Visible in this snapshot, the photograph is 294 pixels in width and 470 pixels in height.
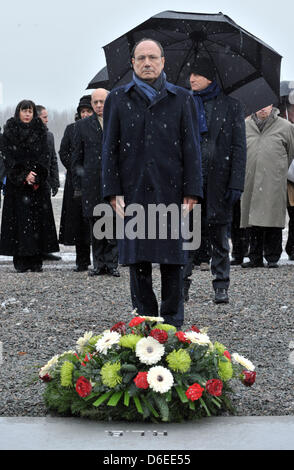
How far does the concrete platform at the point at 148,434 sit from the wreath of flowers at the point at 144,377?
91 mm

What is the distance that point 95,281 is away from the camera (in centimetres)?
914

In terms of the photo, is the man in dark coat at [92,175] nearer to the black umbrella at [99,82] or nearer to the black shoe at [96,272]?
the black shoe at [96,272]

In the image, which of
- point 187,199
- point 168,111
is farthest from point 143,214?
point 168,111

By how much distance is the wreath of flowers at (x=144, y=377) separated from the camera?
3.97 m

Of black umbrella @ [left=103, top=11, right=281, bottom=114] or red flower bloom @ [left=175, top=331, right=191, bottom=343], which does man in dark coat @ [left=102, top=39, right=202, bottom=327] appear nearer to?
red flower bloom @ [left=175, top=331, right=191, bottom=343]

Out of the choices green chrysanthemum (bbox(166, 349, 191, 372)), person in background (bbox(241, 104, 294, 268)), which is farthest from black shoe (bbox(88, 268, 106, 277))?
green chrysanthemum (bbox(166, 349, 191, 372))

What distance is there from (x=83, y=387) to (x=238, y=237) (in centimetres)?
690

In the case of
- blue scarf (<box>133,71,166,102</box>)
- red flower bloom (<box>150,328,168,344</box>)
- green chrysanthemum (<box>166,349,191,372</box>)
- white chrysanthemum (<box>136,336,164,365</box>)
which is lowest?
green chrysanthemum (<box>166,349,191,372</box>)

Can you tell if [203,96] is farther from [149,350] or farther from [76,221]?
[149,350]

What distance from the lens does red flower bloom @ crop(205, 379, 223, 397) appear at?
400 cm

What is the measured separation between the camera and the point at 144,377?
157 inches

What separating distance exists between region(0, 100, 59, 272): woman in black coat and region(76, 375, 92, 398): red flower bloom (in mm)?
6192

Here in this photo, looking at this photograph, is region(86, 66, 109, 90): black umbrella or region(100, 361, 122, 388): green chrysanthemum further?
region(86, 66, 109, 90): black umbrella
